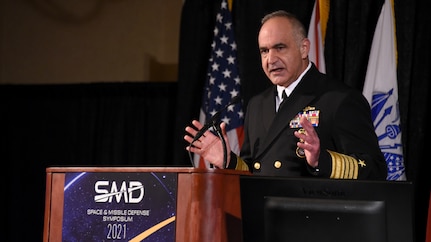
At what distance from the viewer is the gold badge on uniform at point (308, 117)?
2898mm

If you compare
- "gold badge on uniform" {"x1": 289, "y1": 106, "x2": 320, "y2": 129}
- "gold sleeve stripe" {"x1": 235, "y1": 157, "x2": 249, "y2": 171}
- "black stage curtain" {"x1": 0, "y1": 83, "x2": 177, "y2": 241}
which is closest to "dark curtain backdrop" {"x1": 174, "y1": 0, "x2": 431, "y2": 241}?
"black stage curtain" {"x1": 0, "y1": 83, "x2": 177, "y2": 241}

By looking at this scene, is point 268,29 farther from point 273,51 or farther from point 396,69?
point 396,69

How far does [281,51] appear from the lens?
10.2 ft

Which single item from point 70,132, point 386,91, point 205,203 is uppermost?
point 386,91

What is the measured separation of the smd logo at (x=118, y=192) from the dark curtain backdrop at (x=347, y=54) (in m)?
2.72

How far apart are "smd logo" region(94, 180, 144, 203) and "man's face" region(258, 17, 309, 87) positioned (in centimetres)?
115

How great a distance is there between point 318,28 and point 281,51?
5.79ft

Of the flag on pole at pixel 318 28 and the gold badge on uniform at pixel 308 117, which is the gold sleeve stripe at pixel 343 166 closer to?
the gold badge on uniform at pixel 308 117

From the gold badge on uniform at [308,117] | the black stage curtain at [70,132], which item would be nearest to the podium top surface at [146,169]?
the gold badge on uniform at [308,117]

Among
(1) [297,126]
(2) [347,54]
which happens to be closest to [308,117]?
(1) [297,126]

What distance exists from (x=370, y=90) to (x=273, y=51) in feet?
5.16

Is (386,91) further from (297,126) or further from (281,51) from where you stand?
(297,126)

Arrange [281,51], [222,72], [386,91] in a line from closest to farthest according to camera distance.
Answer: [281,51] < [386,91] < [222,72]

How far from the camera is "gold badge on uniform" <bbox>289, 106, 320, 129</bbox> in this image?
2898 millimetres
